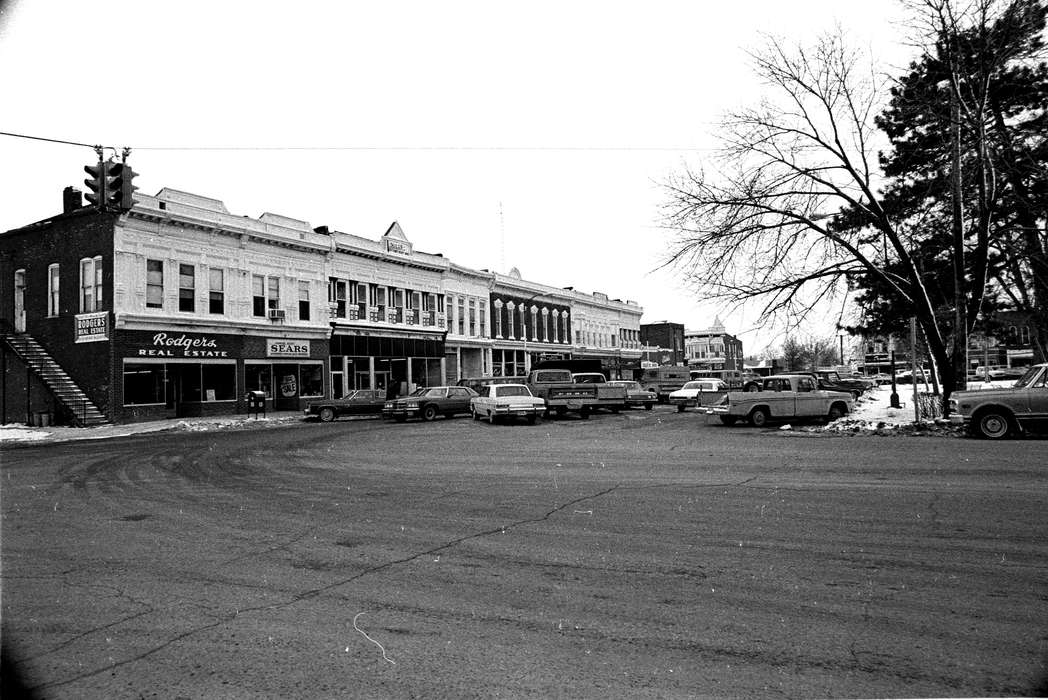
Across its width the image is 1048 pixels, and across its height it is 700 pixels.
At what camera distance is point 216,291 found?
3170 cm

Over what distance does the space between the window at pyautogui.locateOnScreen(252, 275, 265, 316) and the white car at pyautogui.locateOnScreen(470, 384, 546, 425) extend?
13.3 metres

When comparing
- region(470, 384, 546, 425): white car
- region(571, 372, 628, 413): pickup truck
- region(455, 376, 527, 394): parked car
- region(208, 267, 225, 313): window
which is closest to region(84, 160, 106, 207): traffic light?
region(470, 384, 546, 425): white car

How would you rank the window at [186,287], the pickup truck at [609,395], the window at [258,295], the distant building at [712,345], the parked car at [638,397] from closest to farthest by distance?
the window at [186,287] → the pickup truck at [609,395] → the window at [258,295] → the parked car at [638,397] → the distant building at [712,345]

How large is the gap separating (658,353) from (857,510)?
8567 centimetres

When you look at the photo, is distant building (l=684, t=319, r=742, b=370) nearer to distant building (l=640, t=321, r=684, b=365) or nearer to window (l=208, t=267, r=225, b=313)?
distant building (l=640, t=321, r=684, b=365)

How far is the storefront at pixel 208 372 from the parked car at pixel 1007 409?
28.1m

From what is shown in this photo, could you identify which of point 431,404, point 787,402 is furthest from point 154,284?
point 787,402

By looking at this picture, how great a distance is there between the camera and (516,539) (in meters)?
7.36

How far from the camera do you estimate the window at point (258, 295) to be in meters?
33.5

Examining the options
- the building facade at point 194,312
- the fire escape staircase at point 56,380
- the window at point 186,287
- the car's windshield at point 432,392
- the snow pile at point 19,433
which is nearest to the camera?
the snow pile at point 19,433

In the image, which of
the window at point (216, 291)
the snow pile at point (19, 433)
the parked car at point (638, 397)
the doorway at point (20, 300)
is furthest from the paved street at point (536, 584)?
the doorway at point (20, 300)

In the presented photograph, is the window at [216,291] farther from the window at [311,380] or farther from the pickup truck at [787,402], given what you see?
the pickup truck at [787,402]

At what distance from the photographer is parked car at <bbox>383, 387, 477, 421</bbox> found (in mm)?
29656

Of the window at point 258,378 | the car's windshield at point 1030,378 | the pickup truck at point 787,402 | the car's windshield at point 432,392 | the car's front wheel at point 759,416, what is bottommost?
the car's front wheel at point 759,416
